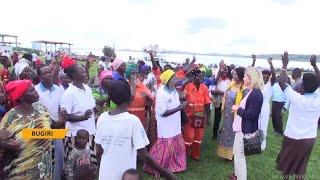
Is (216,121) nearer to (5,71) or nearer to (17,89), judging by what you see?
(5,71)

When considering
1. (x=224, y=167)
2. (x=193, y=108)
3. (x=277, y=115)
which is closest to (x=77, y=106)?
(x=193, y=108)

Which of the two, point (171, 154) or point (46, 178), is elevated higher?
point (46, 178)

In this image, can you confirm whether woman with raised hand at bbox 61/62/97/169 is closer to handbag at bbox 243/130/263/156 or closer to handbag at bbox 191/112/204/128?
handbag at bbox 243/130/263/156

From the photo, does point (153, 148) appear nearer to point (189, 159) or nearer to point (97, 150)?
point (189, 159)

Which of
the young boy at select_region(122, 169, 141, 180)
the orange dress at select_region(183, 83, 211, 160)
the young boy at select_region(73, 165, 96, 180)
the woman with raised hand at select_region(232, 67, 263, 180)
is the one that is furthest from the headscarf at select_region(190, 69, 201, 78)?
the young boy at select_region(122, 169, 141, 180)

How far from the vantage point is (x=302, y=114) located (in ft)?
18.0

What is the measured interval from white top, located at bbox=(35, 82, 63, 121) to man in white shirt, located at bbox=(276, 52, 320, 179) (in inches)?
119

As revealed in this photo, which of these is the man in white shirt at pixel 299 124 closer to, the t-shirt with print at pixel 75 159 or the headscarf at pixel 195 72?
the headscarf at pixel 195 72

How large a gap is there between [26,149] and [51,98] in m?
1.82

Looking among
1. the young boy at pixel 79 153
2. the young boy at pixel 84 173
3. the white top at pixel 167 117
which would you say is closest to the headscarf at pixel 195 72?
the white top at pixel 167 117

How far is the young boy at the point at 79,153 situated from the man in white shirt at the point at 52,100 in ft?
0.51

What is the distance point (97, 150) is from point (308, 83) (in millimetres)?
3123

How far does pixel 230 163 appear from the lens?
7516 mm

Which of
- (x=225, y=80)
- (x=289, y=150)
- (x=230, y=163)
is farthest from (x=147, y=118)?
(x=225, y=80)
